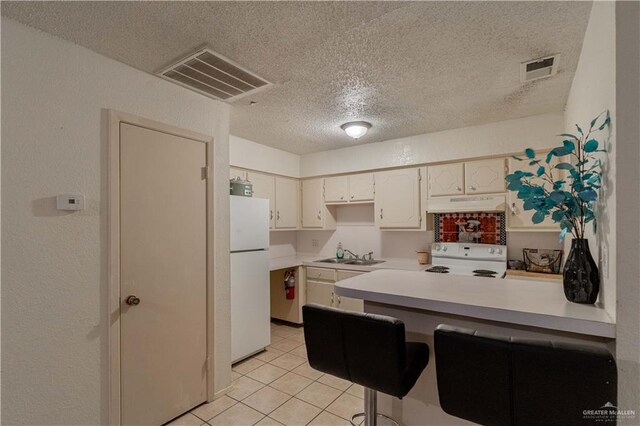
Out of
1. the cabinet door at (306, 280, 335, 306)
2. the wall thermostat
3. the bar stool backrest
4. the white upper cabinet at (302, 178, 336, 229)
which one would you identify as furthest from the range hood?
the wall thermostat

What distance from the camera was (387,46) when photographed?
180 cm

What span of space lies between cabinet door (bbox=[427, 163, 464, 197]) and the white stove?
673 millimetres

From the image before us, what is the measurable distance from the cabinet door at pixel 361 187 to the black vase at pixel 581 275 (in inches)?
111

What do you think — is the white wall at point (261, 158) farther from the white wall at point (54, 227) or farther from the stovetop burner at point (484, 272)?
the stovetop burner at point (484, 272)

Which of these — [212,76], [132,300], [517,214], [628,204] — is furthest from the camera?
[517,214]

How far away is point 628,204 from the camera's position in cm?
100

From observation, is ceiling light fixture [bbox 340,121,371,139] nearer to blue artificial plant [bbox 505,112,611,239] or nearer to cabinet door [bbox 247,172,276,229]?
cabinet door [bbox 247,172,276,229]

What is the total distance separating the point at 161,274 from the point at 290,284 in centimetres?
214

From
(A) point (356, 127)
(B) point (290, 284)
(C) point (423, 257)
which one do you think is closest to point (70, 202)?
(A) point (356, 127)

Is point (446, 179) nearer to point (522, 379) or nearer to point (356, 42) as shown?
point (356, 42)

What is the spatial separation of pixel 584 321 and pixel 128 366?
241cm

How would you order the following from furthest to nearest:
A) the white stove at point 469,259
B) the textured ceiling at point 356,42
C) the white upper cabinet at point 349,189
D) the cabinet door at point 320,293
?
the white upper cabinet at point 349,189 → the cabinet door at point 320,293 → the white stove at point 469,259 → the textured ceiling at point 356,42

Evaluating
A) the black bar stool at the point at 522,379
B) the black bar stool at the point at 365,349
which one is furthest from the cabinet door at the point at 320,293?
the black bar stool at the point at 522,379

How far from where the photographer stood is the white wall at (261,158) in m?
3.65
